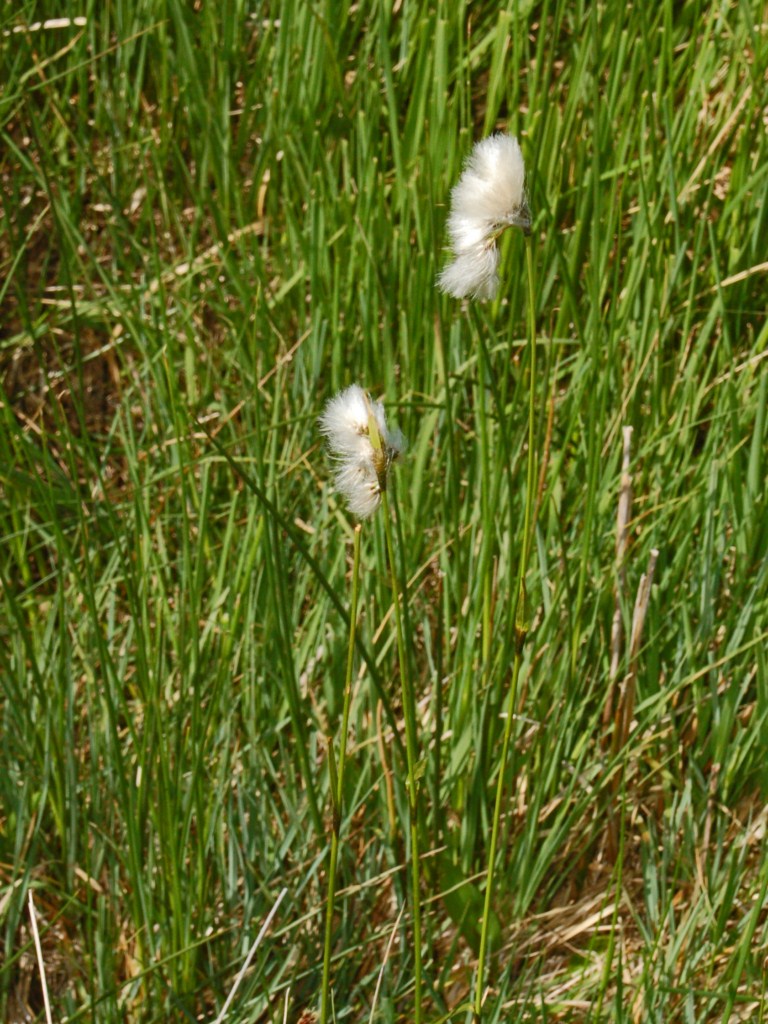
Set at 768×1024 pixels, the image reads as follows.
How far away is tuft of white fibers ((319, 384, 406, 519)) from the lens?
78cm

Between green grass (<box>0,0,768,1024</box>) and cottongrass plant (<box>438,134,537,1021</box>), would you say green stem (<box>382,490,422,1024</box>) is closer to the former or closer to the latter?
cottongrass plant (<box>438,134,537,1021</box>)

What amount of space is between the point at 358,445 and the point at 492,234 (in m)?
0.20

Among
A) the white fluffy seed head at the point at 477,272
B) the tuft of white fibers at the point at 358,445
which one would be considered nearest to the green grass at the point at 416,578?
the white fluffy seed head at the point at 477,272

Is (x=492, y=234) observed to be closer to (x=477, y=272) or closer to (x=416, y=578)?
(x=477, y=272)

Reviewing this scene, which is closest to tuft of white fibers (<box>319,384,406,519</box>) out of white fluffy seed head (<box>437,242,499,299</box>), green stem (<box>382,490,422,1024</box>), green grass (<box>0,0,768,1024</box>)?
green stem (<box>382,490,422,1024</box>)

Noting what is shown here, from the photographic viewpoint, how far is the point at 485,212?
32.9 inches

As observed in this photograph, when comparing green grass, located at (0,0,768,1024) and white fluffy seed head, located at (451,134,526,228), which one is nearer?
white fluffy seed head, located at (451,134,526,228)

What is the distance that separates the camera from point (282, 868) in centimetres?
146

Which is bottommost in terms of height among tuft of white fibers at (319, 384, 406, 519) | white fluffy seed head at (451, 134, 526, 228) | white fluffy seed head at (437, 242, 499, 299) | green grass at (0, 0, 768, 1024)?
green grass at (0, 0, 768, 1024)

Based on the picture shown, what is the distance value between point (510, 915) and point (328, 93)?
1373 mm

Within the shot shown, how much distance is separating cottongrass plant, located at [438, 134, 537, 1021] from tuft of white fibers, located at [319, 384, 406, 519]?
0.10 meters

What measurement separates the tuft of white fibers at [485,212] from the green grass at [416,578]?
0.83 ft

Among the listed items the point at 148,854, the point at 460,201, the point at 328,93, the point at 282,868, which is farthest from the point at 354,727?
the point at 328,93

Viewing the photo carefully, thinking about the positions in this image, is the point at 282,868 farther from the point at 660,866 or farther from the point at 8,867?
the point at 660,866
